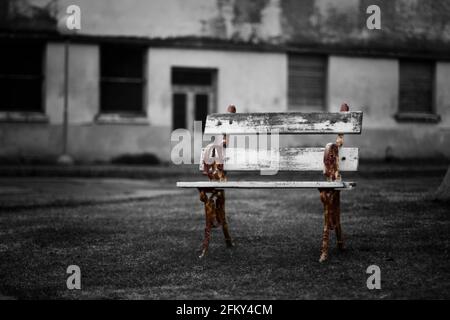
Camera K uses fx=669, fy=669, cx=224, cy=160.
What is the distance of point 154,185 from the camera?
1416 cm

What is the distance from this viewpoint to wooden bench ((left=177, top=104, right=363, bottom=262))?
5.68m

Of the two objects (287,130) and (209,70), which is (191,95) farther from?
(287,130)

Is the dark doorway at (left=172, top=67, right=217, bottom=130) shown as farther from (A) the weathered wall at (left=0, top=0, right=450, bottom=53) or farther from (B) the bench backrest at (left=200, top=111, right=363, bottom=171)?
(B) the bench backrest at (left=200, top=111, right=363, bottom=171)

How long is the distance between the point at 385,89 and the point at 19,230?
17.3 m

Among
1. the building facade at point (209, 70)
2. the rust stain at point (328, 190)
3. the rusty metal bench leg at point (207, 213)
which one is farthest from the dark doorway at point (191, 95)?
the rust stain at point (328, 190)

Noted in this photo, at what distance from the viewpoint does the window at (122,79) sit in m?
20.5

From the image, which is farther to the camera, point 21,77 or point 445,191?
point 21,77

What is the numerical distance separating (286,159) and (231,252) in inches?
39.9

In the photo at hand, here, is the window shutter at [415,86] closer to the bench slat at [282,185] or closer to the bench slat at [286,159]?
the bench slat at [286,159]

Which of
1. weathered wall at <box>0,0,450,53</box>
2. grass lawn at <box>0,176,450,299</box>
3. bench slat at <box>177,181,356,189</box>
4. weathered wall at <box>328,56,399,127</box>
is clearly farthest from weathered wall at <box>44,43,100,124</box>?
bench slat at <box>177,181,356,189</box>

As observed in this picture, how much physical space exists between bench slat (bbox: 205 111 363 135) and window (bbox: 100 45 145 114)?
1466cm

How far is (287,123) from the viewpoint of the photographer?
6.04 m

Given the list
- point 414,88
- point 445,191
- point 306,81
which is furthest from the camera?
point 414,88

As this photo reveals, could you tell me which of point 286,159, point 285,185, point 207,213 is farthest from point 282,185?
point 207,213
